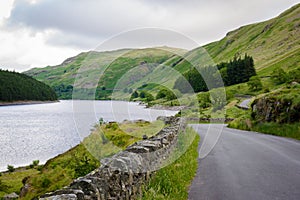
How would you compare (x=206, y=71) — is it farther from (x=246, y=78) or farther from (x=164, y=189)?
(x=164, y=189)

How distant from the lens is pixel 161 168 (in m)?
9.40

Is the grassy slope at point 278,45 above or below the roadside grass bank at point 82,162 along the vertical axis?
above

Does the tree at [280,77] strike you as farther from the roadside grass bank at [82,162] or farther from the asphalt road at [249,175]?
the asphalt road at [249,175]

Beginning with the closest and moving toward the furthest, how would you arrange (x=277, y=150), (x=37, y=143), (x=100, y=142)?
(x=277, y=150)
(x=100, y=142)
(x=37, y=143)

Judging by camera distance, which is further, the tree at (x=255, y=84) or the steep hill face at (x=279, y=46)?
the steep hill face at (x=279, y=46)

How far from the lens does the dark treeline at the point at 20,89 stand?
15176 centimetres

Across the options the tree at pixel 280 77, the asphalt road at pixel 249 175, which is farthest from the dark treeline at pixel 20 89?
the asphalt road at pixel 249 175

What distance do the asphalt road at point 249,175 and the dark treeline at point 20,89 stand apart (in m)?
153

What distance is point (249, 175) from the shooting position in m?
9.91

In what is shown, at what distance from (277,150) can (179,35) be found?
284 inches

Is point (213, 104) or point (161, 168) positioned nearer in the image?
point (161, 168)

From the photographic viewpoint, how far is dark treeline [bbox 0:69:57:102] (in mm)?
151762

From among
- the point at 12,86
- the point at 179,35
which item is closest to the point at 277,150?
the point at 179,35

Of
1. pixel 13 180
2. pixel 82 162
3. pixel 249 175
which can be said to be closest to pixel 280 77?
pixel 13 180
